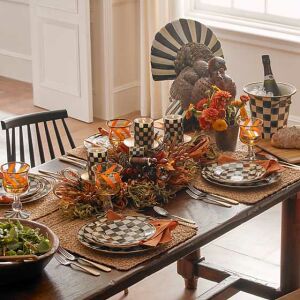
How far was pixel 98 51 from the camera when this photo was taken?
6109 millimetres

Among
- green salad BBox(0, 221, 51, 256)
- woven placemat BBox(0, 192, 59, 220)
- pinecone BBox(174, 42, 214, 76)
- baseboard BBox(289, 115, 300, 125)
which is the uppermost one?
pinecone BBox(174, 42, 214, 76)

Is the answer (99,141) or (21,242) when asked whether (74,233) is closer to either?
(21,242)

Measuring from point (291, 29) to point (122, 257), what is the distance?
3.42 m

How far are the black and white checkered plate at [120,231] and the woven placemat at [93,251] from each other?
37mm

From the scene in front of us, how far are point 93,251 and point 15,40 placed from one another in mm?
5333

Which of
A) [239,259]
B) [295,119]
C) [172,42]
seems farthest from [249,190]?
[295,119]

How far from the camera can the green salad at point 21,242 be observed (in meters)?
2.26

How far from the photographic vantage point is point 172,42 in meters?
3.72

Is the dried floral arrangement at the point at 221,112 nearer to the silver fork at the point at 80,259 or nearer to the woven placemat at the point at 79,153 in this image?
the woven placemat at the point at 79,153

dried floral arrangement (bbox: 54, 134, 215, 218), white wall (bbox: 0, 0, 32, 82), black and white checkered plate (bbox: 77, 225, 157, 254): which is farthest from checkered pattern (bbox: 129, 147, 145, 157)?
white wall (bbox: 0, 0, 32, 82)

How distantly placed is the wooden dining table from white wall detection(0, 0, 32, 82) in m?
4.14

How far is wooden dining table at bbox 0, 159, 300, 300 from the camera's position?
7.22 ft

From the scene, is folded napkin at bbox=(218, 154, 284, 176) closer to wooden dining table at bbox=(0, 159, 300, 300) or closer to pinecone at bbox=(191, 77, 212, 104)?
wooden dining table at bbox=(0, 159, 300, 300)

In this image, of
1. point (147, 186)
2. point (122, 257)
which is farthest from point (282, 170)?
point (122, 257)
